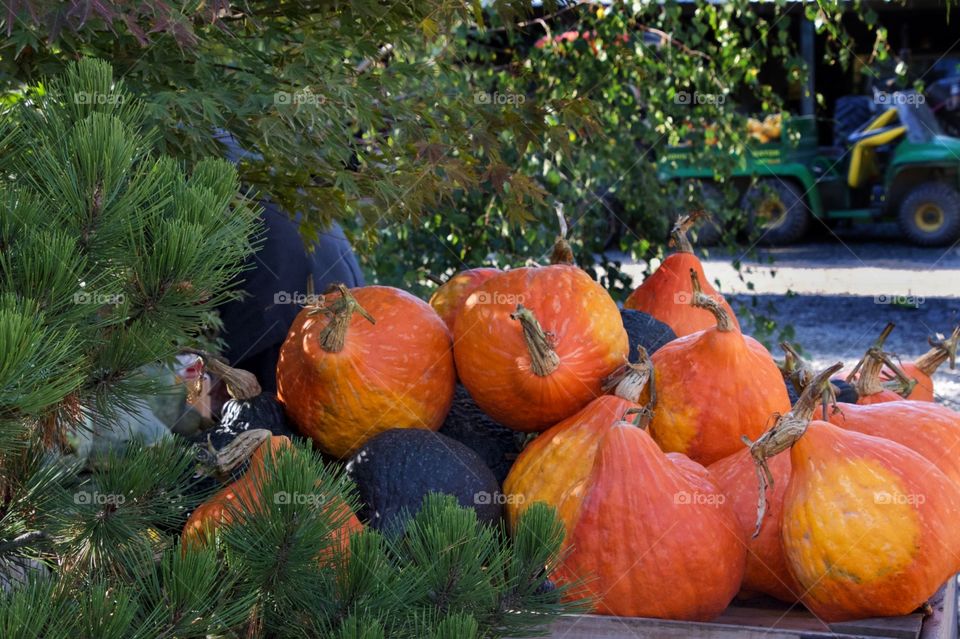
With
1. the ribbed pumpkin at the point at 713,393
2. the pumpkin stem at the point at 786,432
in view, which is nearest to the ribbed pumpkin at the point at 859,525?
the pumpkin stem at the point at 786,432

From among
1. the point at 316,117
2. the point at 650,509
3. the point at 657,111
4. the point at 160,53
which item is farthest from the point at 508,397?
the point at 657,111

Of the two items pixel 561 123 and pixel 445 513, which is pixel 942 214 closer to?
pixel 561 123

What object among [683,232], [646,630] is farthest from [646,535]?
[683,232]

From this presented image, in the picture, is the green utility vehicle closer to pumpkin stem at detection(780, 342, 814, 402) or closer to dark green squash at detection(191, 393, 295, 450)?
pumpkin stem at detection(780, 342, 814, 402)

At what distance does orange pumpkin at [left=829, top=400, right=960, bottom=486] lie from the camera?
1668 mm

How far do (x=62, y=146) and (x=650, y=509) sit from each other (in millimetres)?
953

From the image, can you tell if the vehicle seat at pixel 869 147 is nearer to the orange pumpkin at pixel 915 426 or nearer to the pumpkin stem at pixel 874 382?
the pumpkin stem at pixel 874 382

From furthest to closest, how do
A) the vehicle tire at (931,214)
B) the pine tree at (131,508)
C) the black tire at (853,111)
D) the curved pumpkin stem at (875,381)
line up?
the black tire at (853,111) < the vehicle tire at (931,214) < the curved pumpkin stem at (875,381) < the pine tree at (131,508)

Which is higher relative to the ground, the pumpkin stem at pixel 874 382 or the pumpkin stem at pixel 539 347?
the pumpkin stem at pixel 539 347

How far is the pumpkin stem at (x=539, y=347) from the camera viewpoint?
5.45ft

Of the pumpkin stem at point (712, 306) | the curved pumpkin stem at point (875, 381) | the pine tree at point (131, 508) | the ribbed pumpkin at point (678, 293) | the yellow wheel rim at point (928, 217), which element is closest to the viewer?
the pine tree at point (131, 508)

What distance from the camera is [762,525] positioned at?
160cm

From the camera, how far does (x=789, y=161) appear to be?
37.0 feet

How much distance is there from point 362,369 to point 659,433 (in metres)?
0.53
